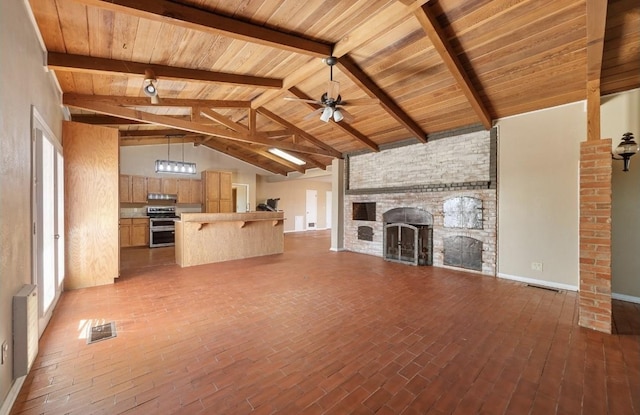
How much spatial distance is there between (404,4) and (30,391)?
4.40 meters

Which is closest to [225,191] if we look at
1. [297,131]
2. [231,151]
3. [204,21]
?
[231,151]

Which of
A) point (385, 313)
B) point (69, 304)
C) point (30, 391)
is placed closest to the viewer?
point (30, 391)

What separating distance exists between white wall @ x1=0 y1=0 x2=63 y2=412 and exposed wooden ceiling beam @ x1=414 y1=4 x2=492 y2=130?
11.1 ft

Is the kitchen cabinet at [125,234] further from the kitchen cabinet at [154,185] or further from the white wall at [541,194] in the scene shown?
the white wall at [541,194]

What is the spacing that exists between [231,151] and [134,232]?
407 cm

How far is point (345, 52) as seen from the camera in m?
3.37

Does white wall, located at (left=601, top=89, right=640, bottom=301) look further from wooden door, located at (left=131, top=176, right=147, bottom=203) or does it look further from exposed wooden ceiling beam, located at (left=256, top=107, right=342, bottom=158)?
wooden door, located at (left=131, top=176, right=147, bottom=203)

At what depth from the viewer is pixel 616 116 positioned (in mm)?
3717

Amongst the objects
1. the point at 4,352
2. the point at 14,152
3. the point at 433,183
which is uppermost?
the point at 433,183

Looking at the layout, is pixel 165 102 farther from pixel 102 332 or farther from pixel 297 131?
pixel 102 332

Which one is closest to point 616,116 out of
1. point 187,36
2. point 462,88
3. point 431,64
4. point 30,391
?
point 462,88

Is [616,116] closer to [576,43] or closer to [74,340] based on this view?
[576,43]

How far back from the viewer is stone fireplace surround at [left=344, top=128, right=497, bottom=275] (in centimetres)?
498

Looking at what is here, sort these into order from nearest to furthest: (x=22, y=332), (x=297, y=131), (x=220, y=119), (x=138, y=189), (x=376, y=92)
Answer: (x=22, y=332) < (x=376, y=92) < (x=220, y=119) < (x=297, y=131) < (x=138, y=189)
